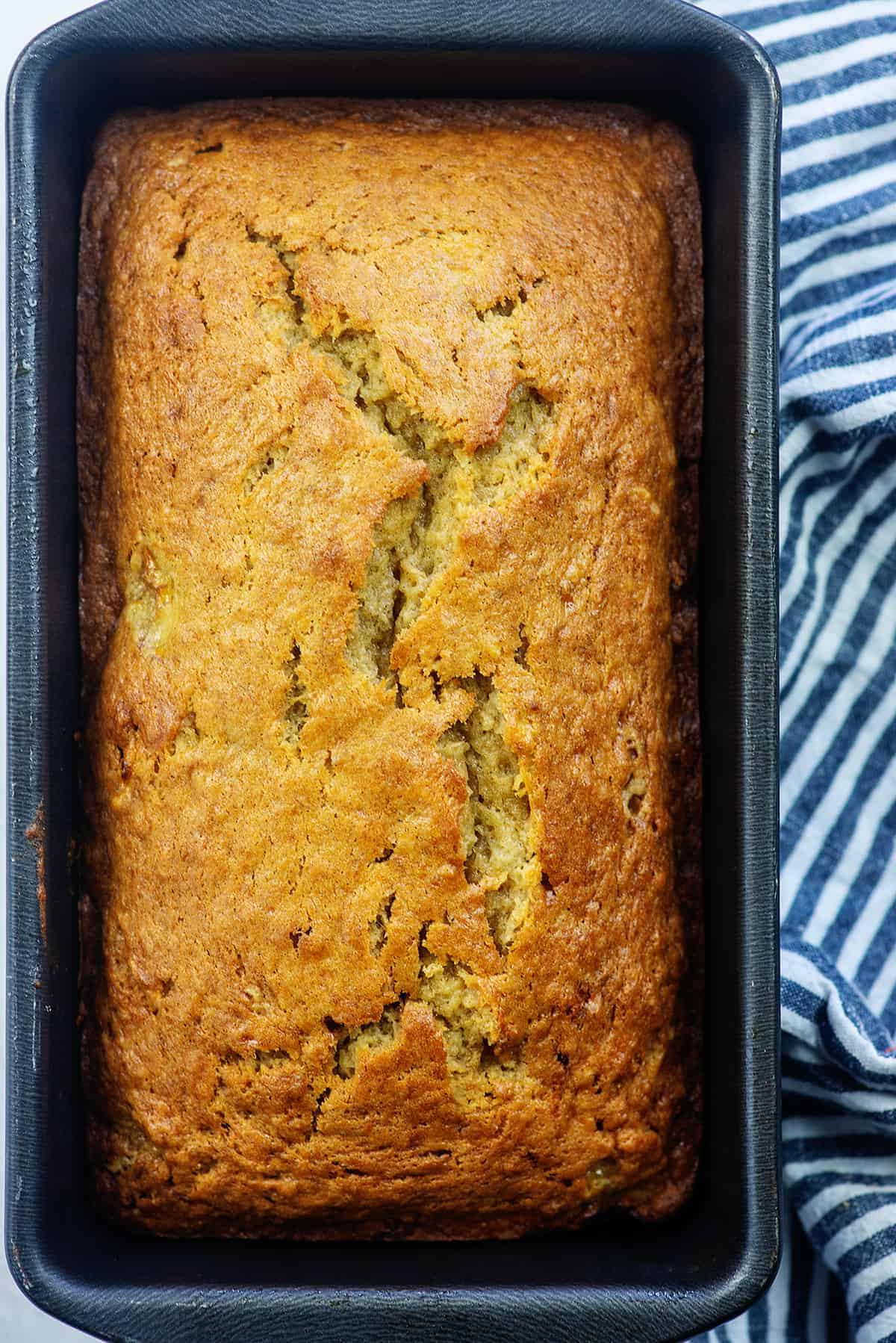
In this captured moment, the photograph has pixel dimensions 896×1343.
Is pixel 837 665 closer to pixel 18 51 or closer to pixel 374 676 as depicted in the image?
pixel 374 676

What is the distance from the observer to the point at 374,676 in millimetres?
1530

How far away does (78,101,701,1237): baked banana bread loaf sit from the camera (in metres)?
1.52

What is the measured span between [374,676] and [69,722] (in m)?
0.39

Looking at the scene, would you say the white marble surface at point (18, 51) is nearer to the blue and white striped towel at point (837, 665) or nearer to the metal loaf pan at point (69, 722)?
the metal loaf pan at point (69, 722)

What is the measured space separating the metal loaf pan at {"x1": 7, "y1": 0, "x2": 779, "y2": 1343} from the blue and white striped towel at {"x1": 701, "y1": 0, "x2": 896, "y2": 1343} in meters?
0.35

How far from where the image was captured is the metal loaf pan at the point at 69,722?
1.47 meters

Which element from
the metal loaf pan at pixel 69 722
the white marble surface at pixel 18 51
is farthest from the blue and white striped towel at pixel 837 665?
the white marble surface at pixel 18 51

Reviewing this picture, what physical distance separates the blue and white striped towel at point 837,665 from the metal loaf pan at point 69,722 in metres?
0.35

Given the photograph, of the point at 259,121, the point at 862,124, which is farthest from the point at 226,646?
the point at 862,124

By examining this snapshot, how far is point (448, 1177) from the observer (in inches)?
61.3

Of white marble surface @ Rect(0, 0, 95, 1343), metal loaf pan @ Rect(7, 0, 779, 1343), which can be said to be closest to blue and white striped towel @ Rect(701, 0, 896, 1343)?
metal loaf pan @ Rect(7, 0, 779, 1343)

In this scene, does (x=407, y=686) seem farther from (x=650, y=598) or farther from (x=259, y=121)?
(x=259, y=121)

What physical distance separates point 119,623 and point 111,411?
0.89ft

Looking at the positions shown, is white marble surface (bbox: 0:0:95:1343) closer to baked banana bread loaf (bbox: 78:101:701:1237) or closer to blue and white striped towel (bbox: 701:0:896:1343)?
baked banana bread loaf (bbox: 78:101:701:1237)
